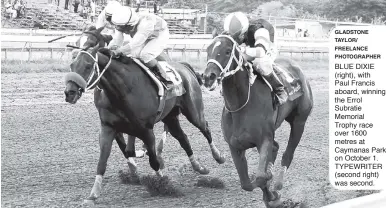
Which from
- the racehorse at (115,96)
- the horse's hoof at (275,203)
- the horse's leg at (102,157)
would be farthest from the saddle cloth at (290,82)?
the horse's leg at (102,157)

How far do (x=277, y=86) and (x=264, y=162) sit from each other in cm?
71

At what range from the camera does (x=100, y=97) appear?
18.4ft

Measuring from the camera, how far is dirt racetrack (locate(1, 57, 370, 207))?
5.88 m

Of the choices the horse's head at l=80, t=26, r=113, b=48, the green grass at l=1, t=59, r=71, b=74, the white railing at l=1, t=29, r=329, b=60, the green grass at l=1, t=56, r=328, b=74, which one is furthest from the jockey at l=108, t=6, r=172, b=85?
the green grass at l=1, t=59, r=71, b=74

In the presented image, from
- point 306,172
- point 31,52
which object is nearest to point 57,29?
point 31,52

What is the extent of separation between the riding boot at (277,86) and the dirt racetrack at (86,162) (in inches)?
41.3

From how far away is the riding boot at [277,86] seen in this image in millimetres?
5512

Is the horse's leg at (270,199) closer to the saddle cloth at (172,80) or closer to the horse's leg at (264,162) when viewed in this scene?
the horse's leg at (264,162)

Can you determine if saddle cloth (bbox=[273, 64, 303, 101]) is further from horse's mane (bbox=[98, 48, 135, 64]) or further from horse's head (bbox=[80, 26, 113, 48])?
horse's head (bbox=[80, 26, 113, 48])

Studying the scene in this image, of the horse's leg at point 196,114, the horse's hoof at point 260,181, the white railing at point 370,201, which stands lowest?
the white railing at point 370,201

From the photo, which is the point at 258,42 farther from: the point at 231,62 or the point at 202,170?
the point at 202,170

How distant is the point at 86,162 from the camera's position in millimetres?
6957

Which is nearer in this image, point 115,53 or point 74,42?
point 115,53

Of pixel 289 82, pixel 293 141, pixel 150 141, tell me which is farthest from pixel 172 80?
pixel 293 141
